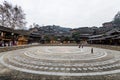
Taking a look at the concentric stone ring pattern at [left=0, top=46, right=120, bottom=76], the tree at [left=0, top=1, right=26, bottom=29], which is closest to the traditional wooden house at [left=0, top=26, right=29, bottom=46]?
the tree at [left=0, top=1, right=26, bottom=29]

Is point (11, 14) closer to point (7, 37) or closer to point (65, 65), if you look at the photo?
point (7, 37)

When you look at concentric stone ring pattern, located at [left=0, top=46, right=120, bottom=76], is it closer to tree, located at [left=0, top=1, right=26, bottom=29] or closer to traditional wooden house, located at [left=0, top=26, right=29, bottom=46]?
traditional wooden house, located at [left=0, top=26, right=29, bottom=46]

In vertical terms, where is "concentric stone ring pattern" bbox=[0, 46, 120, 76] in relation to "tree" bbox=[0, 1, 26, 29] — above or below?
below

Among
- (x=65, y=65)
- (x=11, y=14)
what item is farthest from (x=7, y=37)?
(x=65, y=65)

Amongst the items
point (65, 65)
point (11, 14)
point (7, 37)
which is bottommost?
point (65, 65)

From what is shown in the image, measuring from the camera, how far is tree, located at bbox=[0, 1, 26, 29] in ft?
131

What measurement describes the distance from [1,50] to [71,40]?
131 feet

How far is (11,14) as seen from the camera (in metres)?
42.3

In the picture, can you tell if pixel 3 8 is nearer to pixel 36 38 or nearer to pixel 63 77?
pixel 36 38

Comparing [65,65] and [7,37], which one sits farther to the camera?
[7,37]

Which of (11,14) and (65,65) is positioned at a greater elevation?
(11,14)

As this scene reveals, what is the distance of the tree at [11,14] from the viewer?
131 feet

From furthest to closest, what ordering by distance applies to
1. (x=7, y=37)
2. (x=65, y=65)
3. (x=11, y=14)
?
(x=11, y=14)
(x=7, y=37)
(x=65, y=65)

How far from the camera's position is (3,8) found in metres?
39.4
